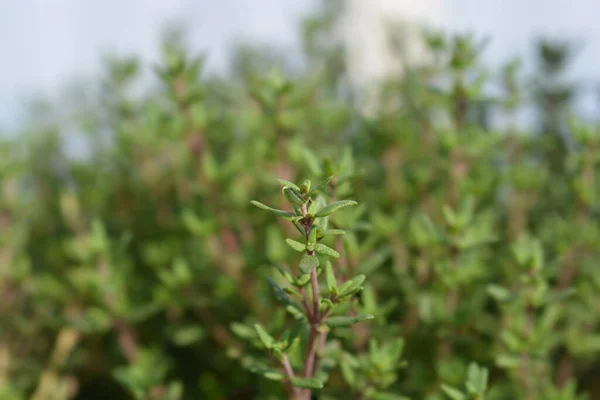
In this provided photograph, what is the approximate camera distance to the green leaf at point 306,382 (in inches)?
34.7

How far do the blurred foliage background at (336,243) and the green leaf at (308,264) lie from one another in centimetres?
29

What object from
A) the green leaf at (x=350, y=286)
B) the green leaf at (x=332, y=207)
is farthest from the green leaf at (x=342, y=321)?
the green leaf at (x=332, y=207)

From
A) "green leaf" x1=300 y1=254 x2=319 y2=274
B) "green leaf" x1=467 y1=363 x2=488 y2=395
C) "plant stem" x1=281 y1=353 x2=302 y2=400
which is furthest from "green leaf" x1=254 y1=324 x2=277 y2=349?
"green leaf" x1=467 y1=363 x2=488 y2=395

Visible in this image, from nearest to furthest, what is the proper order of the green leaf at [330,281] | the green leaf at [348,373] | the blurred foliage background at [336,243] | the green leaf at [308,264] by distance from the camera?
the green leaf at [308,264]
the green leaf at [330,281]
the green leaf at [348,373]
the blurred foliage background at [336,243]

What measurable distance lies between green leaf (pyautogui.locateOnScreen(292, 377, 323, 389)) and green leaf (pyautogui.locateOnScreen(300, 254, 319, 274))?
7.1 inches

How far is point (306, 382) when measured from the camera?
2.95 ft

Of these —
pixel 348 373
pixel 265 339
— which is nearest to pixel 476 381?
pixel 348 373

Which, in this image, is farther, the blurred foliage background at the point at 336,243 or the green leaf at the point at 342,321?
the blurred foliage background at the point at 336,243

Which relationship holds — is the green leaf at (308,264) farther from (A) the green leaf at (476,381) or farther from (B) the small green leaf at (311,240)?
(A) the green leaf at (476,381)

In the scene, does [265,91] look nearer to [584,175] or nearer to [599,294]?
[584,175]

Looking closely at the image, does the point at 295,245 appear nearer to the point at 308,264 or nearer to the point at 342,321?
the point at 308,264

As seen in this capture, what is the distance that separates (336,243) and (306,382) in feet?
0.95

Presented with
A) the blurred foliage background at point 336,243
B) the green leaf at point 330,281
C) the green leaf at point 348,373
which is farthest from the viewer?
the blurred foliage background at point 336,243

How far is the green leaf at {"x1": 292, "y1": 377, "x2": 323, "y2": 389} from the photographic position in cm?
88
